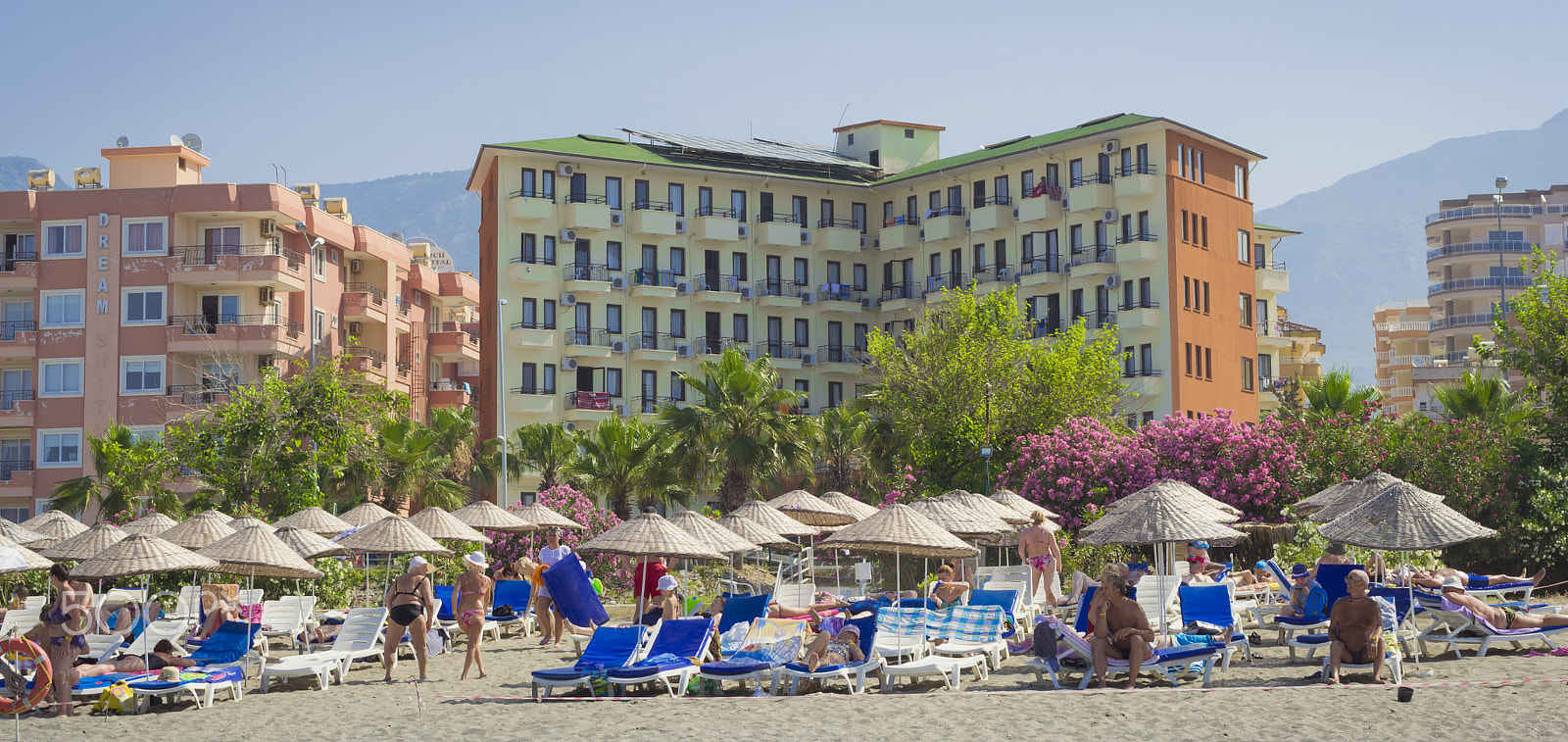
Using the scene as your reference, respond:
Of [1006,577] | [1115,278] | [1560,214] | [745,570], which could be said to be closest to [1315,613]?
[1006,577]

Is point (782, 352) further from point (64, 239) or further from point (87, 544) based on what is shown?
point (87, 544)

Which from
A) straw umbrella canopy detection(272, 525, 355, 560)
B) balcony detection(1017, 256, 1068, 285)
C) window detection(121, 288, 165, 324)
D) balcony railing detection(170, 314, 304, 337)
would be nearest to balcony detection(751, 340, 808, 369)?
balcony detection(1017, 256, 1068, 285)

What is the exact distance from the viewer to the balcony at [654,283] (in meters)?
63.5

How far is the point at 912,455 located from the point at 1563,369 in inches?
772

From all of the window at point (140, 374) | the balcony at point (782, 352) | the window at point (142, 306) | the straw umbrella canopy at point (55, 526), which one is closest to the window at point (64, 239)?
the window at point (142, 306)

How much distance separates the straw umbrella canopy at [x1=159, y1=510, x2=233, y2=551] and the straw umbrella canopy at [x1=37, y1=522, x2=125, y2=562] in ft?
2.73

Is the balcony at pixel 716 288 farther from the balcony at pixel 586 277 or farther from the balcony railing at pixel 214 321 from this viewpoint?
the balcony railing at pixel 214 321

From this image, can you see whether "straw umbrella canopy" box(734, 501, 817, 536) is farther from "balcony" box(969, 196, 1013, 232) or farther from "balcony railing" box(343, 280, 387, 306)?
"balcony railing" box(343, 280, 387, 306)

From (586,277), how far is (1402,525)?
47.9 m

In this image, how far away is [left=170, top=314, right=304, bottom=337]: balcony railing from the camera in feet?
183

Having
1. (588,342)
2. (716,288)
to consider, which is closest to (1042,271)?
(716,288)

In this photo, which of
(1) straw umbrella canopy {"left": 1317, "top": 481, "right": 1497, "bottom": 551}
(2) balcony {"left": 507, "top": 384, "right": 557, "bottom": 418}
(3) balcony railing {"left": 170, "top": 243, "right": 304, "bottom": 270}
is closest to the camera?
(1) straw umbrella canopy {"left": 1317, "top": 481, "right": 1497, "bottom": 551}

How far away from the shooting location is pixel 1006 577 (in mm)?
23828

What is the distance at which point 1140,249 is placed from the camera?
190 ft
